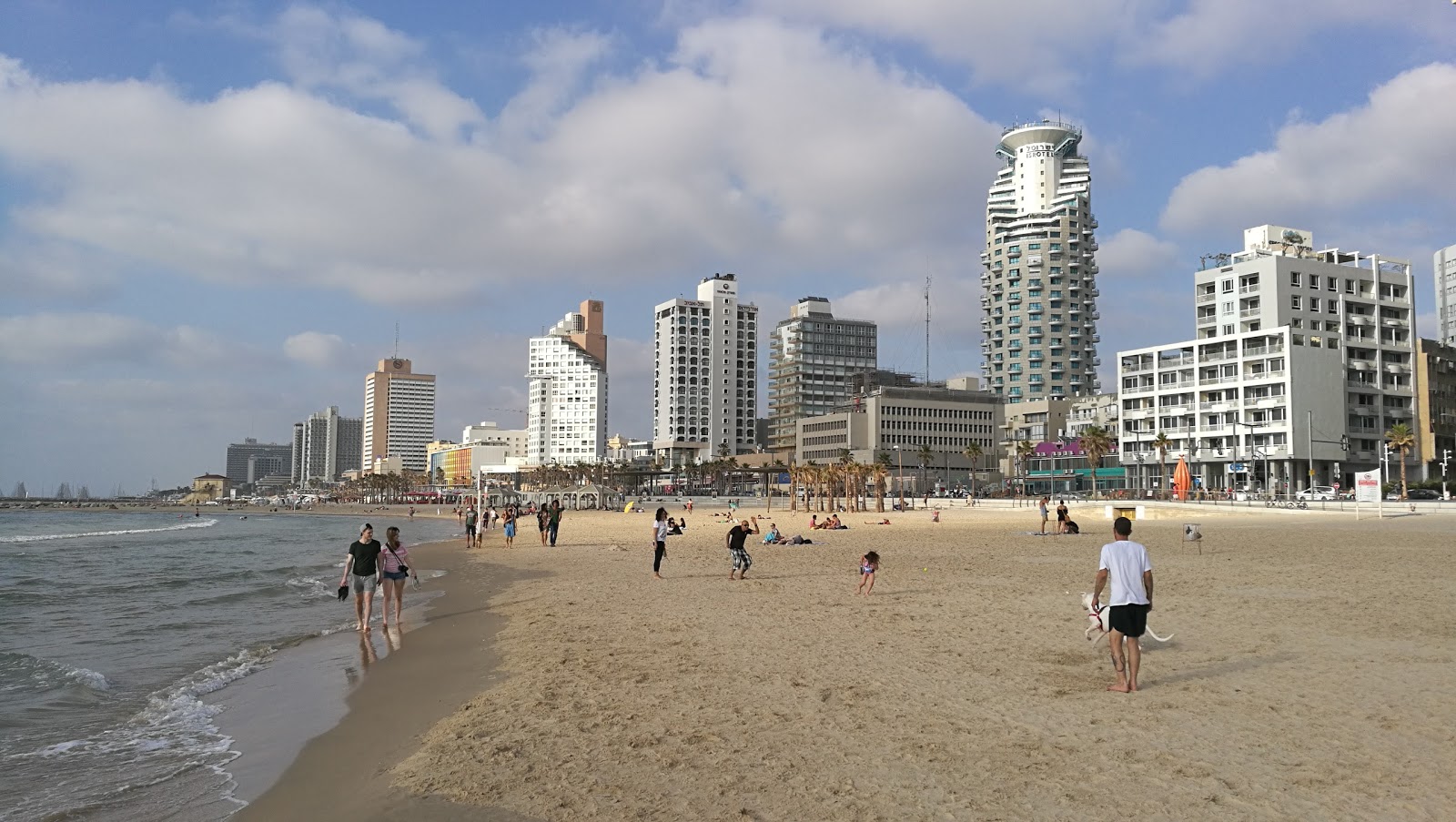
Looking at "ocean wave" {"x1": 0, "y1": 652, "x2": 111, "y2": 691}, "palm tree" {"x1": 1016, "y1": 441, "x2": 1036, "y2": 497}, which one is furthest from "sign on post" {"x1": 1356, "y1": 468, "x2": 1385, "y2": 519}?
"palm tree" {"x1": 1016, "y1": 441, "x2": 1036, "y2": 497}

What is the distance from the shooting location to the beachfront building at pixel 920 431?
5817 inches

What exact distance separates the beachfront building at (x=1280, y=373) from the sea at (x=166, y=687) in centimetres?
8213

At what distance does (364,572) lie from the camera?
14.6 meters

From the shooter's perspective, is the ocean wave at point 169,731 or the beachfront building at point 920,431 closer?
the ocean wave at point 169,731

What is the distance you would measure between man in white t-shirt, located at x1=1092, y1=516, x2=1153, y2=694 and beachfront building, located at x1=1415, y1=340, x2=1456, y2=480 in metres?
102

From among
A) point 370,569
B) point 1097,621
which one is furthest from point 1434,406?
point 370,569

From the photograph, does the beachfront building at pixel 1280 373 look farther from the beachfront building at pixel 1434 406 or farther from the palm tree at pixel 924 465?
the palm tree at pixel 924 465

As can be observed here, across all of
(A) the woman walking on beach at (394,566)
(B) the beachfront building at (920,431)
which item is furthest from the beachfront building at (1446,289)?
(A) the woman walking on beach at (394,566)

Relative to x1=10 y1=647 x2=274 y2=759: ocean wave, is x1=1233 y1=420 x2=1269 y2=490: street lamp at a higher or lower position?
higher

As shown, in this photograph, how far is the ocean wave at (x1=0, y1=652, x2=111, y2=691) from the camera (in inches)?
484

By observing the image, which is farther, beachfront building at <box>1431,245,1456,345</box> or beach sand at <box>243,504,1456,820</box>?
beachfront building at <box>1431,245,1456,345</box>

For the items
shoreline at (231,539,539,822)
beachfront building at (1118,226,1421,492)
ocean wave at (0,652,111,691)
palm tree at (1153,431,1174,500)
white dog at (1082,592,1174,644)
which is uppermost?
beachfront building at (1118,226,1421,492)

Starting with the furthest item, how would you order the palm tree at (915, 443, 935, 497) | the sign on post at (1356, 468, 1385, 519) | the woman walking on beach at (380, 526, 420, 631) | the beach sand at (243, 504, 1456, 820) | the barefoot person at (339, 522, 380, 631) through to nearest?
the palm tree at (915, 443, 935, 497)
the sign on post at (1356, 468, 1385, 519)
the woman walking on beach at (380, 526, 420, 631)
the barefoot person at (339, 522, 380, 631)
the beach sand at (243, 504, 1456, 820)

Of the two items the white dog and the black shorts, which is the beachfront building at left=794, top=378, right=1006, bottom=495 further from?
the black shorts
